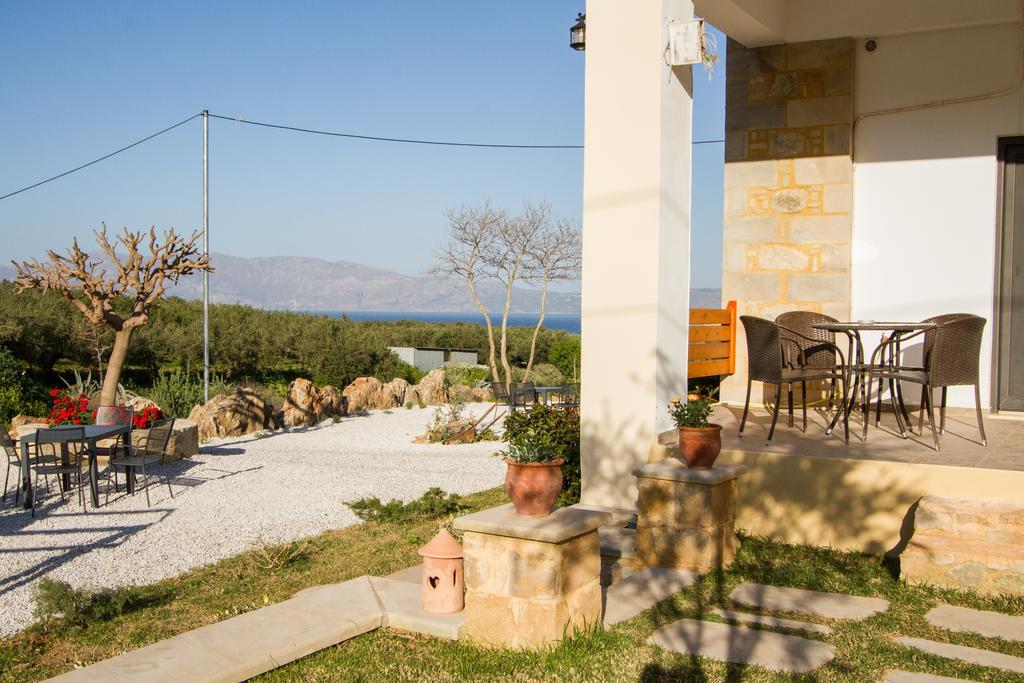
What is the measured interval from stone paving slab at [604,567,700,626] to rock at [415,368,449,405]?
11709 mm

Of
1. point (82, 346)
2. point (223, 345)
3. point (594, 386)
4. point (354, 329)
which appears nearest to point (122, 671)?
point (594, 386)

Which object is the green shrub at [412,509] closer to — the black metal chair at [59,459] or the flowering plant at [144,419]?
the black metal chair at [59,459]

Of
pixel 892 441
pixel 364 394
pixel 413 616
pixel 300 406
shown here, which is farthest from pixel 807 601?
pixel 364 394

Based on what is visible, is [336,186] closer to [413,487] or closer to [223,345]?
[223,345]

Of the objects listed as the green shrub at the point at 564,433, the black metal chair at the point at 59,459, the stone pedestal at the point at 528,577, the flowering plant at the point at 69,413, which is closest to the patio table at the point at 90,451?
the black metal chair at the point at 59,459

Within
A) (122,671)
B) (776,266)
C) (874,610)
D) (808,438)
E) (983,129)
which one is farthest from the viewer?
(776,266)

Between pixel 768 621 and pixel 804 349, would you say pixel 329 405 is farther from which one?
pixel 768 621

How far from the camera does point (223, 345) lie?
699 inches

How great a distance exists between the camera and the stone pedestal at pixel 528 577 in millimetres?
3070

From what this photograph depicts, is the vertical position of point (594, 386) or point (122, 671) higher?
point (594, 386)

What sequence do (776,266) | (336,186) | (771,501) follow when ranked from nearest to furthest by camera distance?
(771,501) < (776,266) < (336,186)

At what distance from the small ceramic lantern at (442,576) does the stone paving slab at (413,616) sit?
1.5 inches

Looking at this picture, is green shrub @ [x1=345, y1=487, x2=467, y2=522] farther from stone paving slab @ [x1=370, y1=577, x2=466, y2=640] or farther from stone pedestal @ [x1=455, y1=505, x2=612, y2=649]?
stone pedestal @ [x1=455, y1=505, x2=612, y2=649]

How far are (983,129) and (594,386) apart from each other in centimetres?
381
